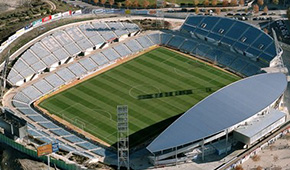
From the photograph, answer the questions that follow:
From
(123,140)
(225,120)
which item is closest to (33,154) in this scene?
(123,140)

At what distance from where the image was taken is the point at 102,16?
176 m

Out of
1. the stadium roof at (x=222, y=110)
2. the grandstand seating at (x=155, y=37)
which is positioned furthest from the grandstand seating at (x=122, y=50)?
the stadium roof at (x=222, y=110)

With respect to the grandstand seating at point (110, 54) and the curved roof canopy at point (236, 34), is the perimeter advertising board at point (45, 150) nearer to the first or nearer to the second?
the grandstand seating at point (110, 54)

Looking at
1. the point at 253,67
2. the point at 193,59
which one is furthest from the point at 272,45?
the point at 193,59

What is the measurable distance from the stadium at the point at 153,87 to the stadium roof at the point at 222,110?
8.2 inches

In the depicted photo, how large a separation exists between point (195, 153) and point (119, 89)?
33.7 m

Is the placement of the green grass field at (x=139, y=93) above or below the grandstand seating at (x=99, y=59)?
below

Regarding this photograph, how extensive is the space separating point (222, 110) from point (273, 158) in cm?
1481

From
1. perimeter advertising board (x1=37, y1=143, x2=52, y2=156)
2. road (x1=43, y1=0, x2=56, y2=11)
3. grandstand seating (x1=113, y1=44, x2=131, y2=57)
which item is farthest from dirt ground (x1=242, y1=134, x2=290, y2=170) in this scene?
road (x1=43, y1=0, x2=56, y2=11)

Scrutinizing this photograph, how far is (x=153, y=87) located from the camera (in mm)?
149125

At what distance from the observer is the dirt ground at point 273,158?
12225 cm

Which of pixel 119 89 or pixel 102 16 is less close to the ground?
pixel 102 16

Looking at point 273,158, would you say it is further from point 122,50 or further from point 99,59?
point 122,50

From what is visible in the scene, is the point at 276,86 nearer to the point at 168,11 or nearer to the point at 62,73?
the point at 62,73
